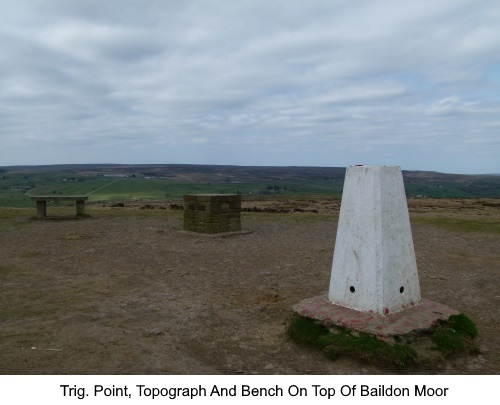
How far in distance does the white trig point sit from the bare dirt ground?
0.86 m

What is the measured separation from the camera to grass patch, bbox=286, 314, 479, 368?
4.44 meters

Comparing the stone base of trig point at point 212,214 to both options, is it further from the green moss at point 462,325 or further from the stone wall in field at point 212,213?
the green moss at point 462,325

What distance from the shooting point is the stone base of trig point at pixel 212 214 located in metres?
13.9

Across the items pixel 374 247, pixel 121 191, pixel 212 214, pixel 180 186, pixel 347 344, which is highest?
pixel 374 247

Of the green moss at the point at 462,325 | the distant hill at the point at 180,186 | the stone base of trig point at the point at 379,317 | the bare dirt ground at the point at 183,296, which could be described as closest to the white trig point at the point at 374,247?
the stone base of trig point at the point at 379,317

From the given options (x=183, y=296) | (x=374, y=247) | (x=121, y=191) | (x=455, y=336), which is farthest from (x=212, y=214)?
(x=121, y=191)

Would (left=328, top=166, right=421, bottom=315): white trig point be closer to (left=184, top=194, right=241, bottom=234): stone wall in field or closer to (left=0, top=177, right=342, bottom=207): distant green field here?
(left=184, top=194, right=241, bottom=234): stone wall in field

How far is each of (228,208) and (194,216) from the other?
3.75 feet

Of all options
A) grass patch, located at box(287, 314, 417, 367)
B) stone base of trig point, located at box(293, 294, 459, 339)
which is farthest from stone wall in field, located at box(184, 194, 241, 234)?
grass patch, located at box(287, 314, 417, 367)

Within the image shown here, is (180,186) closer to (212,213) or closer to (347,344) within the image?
(212,213)

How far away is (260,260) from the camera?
10.2 metres

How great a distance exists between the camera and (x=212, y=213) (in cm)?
1383

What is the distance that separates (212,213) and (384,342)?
9.70 metres

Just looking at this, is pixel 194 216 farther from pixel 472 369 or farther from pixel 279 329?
pixel 472 369
